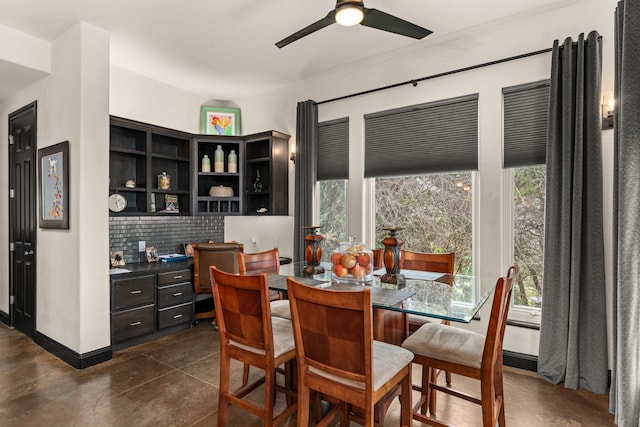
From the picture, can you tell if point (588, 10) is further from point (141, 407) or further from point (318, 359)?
point (141, 407)

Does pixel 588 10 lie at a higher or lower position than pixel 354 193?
higher

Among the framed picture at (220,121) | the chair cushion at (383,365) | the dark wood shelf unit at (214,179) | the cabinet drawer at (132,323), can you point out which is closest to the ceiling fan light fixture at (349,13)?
the chair cushion at (383,365)

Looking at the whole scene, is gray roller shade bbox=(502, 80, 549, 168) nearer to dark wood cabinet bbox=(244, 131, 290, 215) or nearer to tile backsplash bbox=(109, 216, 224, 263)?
dark wood cabinet bbox=(244, 131, 290, 215)

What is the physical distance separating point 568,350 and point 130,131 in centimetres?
485

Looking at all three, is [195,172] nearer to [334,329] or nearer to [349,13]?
[349,13]

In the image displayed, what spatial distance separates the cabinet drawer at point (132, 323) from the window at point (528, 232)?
3.60 m

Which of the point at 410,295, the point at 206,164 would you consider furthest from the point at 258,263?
the point at 206,164

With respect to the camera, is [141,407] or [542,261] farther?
[542,261]

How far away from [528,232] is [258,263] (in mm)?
2407

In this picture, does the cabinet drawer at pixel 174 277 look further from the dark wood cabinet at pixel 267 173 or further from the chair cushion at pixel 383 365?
the chair cushion at pixel 383 365

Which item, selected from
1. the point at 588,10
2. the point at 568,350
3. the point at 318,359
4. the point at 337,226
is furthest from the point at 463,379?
the point at 588,10

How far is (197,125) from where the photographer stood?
4.93 meters

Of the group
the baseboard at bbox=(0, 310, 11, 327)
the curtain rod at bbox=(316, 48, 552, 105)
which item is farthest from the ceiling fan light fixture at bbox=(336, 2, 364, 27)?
the baseboard at bbox=(0, 310, 11, 327)

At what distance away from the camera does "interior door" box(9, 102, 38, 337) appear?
146 inches
